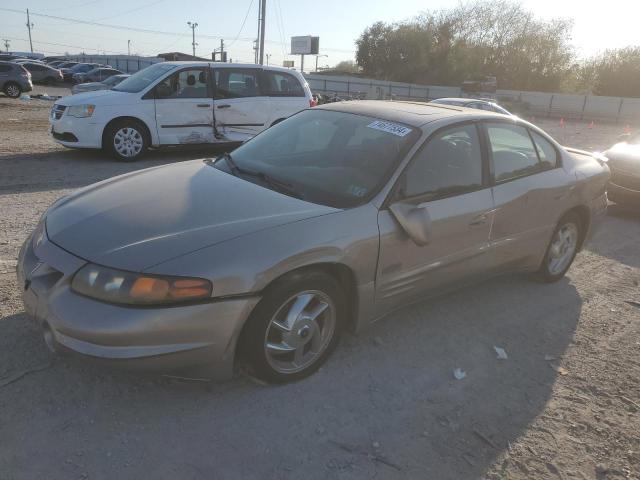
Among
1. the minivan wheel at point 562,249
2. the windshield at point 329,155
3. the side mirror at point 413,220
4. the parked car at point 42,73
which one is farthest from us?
the parked car at point 42,73

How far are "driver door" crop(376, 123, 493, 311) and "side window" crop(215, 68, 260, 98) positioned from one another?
22.2 ft

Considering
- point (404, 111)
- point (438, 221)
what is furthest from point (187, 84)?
point (438, 221)

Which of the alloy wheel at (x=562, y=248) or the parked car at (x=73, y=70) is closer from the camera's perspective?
the alloy wheel at (x=562, y=248)

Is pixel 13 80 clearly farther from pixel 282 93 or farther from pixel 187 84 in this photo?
pixel 282 93

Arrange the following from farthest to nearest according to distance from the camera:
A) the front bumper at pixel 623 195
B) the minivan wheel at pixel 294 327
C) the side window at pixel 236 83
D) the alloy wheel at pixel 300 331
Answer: the side window at pixel 236 83 < the front bumper at pixel 623 195 < the alloy wheel at pixel 300 331 < the minivan wheel at pixel 294 327

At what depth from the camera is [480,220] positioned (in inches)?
145

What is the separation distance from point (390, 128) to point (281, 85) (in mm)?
7280

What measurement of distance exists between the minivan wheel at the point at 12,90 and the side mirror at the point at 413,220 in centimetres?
2417

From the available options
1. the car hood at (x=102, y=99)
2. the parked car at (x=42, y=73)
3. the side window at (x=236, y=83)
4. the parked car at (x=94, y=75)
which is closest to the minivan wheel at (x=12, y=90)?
the parked car at (x=42, y=73)

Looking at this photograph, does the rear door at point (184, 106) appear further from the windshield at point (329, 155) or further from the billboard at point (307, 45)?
the billboard at point (307, 45)

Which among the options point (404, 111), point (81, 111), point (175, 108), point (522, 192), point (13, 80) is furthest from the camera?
point (13, 80)

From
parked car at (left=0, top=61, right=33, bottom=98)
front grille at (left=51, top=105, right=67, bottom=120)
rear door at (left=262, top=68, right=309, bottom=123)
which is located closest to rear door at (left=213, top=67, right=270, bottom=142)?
rear door at (left=262, top=68, right=309, bottom=123)

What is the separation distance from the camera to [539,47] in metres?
65.0

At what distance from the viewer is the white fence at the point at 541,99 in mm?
38281
